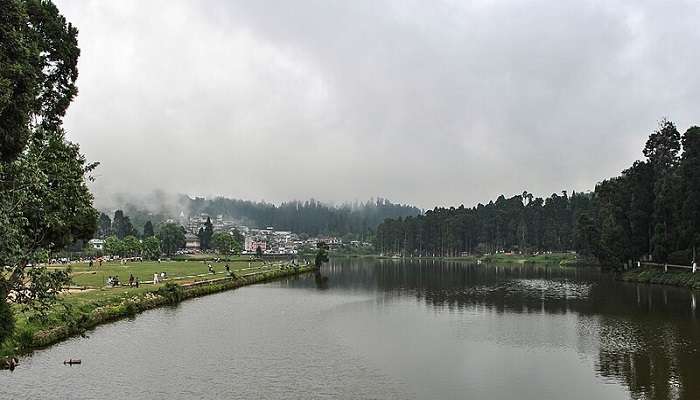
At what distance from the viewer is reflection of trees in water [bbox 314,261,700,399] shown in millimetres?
27297

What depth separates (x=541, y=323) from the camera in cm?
4381

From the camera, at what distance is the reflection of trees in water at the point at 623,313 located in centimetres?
2730

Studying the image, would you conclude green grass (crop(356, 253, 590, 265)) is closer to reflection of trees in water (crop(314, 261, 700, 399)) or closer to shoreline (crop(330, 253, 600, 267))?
shoreline (crop(330, 253, 600, 267))

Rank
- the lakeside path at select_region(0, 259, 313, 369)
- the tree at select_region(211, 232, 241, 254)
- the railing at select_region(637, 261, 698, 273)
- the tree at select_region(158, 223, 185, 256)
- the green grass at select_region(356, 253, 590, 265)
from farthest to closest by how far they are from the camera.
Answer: the tree at select_region(158, 223, 185, 256) → the tree at select_region(211, 232, 241, 254) → the green grass at select_region(356, 253, 590, 265) → the railing at select_region(637, 261, 698, 273) → the lakeside path at select_region(0, 259, 313, 369)

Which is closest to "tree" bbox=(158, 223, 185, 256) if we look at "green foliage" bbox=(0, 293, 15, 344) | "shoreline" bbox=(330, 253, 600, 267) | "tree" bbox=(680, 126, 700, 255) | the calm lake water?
"shoreline" bbox=(330, 253, 600, 267)

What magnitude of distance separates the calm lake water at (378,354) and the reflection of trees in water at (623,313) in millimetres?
141

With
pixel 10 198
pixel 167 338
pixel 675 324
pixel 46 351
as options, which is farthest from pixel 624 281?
pixel 10 198

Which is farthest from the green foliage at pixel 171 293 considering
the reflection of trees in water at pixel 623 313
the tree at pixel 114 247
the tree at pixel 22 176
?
the tree at pixel 114 247

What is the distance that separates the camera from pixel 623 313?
4903cm

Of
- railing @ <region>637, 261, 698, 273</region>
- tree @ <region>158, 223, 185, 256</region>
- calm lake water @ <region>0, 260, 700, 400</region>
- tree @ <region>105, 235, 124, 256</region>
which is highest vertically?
tree @ <region>158, 223, 185, 256</region>

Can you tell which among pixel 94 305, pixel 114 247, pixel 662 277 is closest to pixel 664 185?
pixel 662 277

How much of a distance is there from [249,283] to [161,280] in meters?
14.7

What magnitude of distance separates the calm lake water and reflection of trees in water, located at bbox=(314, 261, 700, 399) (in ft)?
0.46

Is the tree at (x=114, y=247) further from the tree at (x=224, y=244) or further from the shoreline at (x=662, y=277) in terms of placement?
the shoreline at (x=662, y=277)
